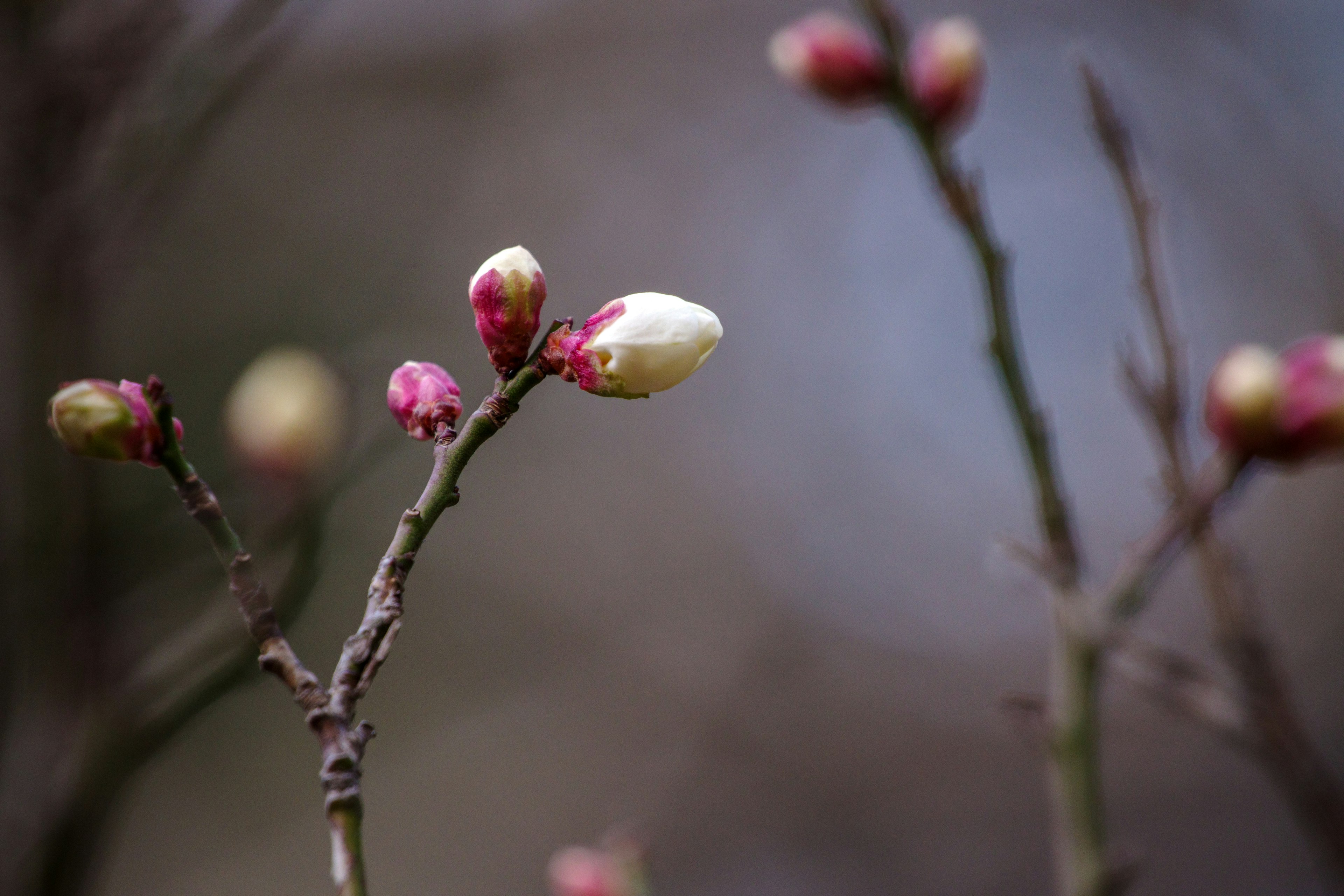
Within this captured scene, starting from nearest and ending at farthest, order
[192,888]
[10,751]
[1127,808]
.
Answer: [10,751], [192,888], [1127,808]

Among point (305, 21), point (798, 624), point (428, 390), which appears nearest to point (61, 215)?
point (305, 21)

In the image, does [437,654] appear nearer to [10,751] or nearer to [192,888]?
[192,888]

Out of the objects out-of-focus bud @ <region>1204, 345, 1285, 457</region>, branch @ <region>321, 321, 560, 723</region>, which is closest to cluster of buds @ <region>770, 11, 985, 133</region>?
out-of-focus bud @ <region>1204, 345, 1285, 457</region>

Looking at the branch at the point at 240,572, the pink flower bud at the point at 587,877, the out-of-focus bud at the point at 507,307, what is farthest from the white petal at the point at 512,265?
the pink flower bud at the point at 587,877

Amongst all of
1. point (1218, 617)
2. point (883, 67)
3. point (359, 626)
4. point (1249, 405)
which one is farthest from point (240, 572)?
point (883, 67)

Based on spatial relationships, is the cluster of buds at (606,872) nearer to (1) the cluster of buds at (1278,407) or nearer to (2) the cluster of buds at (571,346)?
(2) the cluster of buds at (571,346)

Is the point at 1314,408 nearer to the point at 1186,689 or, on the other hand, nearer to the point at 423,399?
the point at 1186,689
